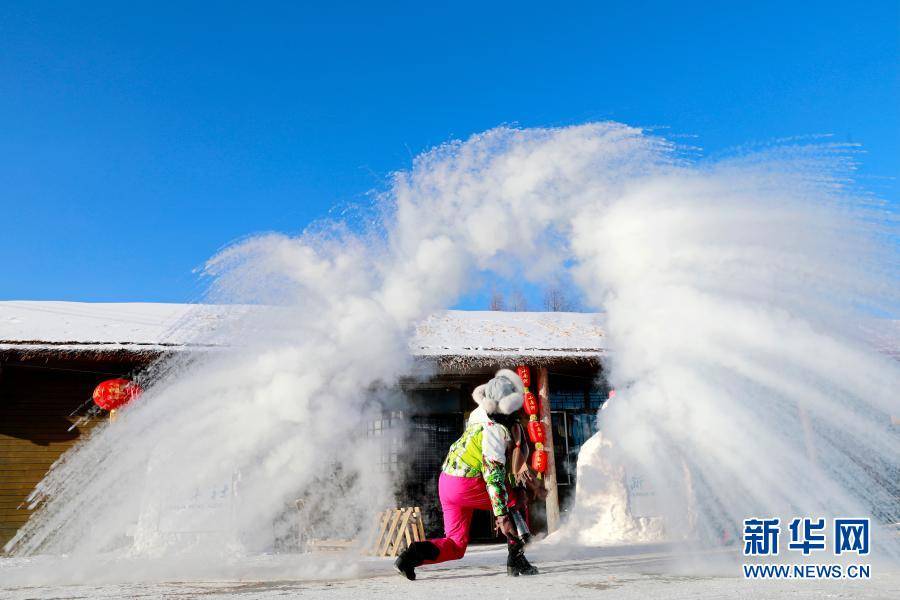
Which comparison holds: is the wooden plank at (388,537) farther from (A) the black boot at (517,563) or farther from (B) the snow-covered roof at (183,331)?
(A) the black boot at (517,563)

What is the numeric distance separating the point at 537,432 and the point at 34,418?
788 centimetres

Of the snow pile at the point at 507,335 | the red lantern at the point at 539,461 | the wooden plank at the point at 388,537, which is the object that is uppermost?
the snow pile at the point at 507,335

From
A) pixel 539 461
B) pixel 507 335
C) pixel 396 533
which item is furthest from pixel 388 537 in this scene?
pixel 507 335

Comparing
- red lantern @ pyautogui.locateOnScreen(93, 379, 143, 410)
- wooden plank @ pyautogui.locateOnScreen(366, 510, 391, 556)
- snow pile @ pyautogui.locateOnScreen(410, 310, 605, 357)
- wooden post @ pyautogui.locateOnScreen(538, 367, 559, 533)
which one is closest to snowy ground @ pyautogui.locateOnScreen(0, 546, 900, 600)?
wooden plank @ pyautogui.locateOnScreen(366, 510, 391, 556)

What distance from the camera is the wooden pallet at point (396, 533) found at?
27.7 ft

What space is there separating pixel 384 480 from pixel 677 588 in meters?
6.67

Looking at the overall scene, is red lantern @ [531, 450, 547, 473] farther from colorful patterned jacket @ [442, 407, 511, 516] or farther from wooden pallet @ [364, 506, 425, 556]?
colorful patterned jacket @ [442, 407, 511, 516]

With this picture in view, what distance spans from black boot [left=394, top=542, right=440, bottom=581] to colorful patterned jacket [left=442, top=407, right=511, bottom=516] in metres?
0.57

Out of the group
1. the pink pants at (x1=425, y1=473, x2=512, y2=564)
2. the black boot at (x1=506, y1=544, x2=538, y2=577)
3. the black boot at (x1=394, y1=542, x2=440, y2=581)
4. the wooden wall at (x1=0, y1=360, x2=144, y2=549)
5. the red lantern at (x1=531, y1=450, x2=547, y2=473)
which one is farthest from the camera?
the red lantern at (x1=531, y1=450, x2=547, y2=473)

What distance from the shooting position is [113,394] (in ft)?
31.0

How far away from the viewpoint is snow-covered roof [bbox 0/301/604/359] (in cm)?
941

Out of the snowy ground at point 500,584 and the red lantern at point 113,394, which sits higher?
the red lantern at point 113,394

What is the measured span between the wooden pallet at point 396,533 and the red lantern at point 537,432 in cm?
251

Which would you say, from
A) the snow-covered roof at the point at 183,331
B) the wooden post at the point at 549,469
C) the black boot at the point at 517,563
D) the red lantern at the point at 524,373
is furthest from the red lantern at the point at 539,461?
the black boot at the point at 517,563
